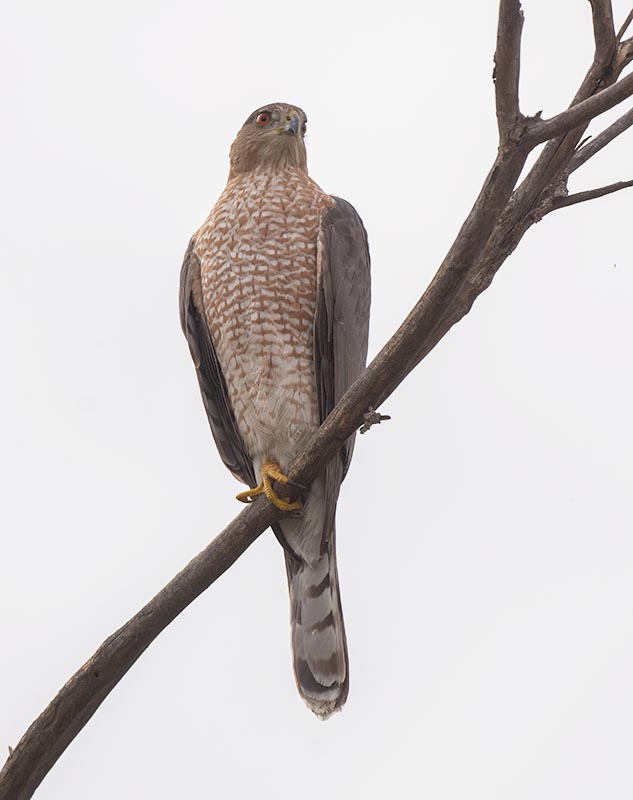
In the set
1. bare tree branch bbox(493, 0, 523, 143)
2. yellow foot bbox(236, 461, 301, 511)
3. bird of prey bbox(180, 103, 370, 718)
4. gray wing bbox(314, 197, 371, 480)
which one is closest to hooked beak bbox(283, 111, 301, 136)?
bird of prey bbox(180, 103, 370, 718)

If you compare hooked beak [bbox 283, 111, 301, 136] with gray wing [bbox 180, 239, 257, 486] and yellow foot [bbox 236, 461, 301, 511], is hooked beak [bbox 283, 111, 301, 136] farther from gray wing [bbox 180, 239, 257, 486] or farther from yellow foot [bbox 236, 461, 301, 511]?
yellow foot [bbox 236, 461, 301, 511]

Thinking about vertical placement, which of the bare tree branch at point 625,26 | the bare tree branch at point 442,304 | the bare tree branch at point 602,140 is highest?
the bare tree branch at point 625,26

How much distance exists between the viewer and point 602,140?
4566mm

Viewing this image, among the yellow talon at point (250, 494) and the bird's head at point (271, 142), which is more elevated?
the bird's head at point (271, 142)

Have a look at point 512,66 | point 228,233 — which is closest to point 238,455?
point 228,233

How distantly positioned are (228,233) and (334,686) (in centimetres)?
239

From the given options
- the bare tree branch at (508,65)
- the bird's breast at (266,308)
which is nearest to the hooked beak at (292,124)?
the bird's breast at (266,308)

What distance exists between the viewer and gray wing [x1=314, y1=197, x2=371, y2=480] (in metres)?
5.52

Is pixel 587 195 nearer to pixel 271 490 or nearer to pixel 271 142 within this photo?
pixel 271 490

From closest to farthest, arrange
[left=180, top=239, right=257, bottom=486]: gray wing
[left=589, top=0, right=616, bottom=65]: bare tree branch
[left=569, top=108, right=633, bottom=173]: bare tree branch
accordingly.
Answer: [left=589, top=0, right=616, bottom=65]: bare tree branch → [left=569, top=108, right=633, bottom=173]: bare tree branch → [left=180, top=239, right=257, bottom=486]: gray wing

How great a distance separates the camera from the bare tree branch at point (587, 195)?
4129 millimetres

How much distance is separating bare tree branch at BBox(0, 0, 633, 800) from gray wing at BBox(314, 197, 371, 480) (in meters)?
0.91

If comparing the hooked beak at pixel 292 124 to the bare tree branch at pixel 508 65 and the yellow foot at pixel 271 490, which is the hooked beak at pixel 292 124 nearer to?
the yellow foot at pixel 271 490

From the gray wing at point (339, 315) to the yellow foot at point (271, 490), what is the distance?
0.37m
